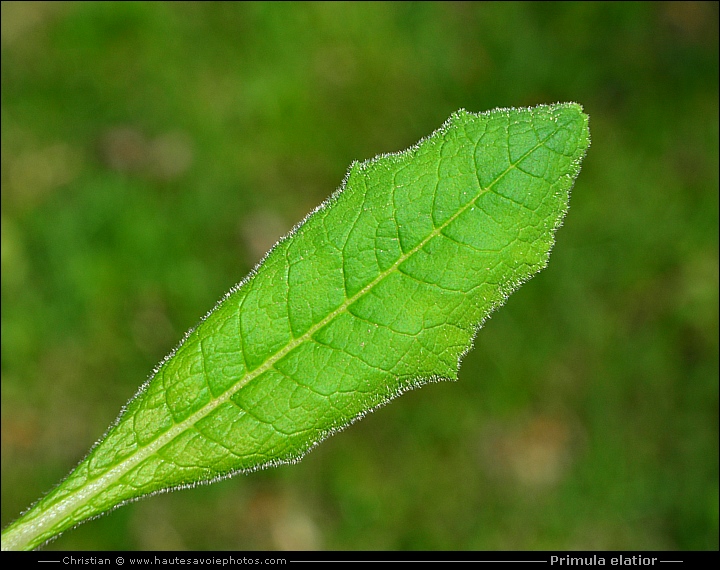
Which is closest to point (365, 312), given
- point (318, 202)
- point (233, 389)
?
point (233, 389)


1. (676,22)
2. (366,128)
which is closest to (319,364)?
(366,128)

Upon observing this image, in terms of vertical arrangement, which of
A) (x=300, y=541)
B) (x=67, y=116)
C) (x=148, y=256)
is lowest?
(x=300, y=541)

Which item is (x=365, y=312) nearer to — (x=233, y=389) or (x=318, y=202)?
(x=233, y=389)

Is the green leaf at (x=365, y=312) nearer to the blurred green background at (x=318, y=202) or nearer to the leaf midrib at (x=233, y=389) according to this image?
the leaf midrib at (x=233, y=389)

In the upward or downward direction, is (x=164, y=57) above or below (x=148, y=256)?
above

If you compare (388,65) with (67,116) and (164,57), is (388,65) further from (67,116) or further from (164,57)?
(67,116)

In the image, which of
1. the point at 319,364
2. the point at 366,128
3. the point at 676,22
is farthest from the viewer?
the point at 676,22

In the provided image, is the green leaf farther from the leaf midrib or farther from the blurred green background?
the blurred green background
